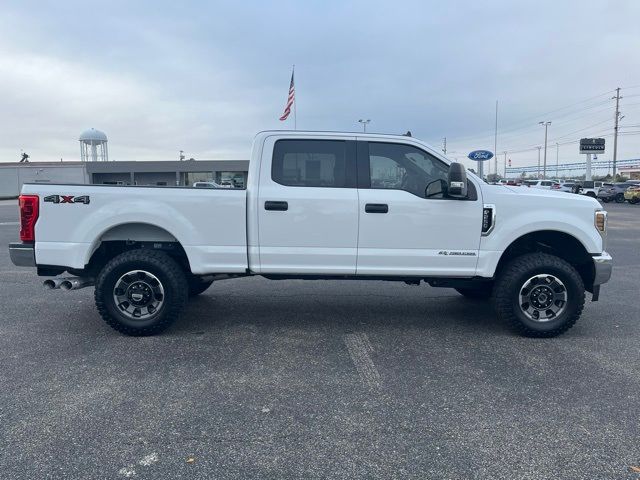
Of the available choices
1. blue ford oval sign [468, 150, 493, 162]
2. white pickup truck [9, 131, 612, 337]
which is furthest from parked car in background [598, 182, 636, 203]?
white pickup truck [9, 131, 612, 337]

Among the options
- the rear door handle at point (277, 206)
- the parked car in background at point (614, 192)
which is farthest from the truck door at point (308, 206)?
the parked car in background at point (614, 192)

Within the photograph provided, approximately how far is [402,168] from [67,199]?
3.46 m

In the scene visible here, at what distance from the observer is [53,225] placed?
5.15 meters

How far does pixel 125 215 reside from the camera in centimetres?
514

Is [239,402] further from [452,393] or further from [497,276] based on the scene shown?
[497,276]

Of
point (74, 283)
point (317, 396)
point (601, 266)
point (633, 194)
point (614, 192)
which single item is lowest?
point (317, 396)

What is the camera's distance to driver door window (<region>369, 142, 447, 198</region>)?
17.3 ft


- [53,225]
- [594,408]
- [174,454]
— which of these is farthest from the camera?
[53,225]

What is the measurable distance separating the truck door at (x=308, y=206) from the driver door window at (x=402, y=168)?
0.80ft

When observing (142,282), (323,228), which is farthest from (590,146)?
(142,282)

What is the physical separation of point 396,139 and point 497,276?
184 cm

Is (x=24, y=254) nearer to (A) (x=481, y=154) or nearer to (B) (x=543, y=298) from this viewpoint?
(B) (x=543, y=298)

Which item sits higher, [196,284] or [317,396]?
[196,284]

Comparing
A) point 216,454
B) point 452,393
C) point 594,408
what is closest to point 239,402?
point 216,454
